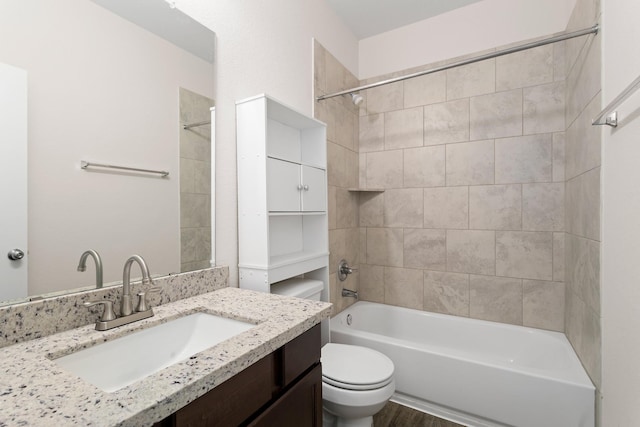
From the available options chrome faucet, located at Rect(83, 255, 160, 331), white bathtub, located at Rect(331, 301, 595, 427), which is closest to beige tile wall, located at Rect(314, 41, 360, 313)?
white bathtub, located at Rect(331, 301, 595, 427)

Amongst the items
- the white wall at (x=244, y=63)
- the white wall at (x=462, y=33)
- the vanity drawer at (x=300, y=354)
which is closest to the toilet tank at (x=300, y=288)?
the white wall at (x=244, y=63)

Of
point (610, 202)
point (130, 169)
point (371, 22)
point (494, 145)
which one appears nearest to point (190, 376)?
point (130, 169)

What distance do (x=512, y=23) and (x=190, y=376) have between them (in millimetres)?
2789

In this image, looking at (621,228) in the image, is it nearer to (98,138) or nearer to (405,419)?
(405,419)

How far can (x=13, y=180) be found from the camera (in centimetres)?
78

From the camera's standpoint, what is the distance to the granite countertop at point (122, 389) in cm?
48

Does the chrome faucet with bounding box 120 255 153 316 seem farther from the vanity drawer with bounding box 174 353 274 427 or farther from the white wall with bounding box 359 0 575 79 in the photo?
the white wall with bounding box 359 0 575 79

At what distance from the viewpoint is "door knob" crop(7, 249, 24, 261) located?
78 centimetres

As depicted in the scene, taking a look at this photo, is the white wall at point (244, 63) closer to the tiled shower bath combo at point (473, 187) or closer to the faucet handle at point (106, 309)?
Result: the tiled shower bath combo at point (473, 187)

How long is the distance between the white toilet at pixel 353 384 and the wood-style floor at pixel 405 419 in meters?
0.34

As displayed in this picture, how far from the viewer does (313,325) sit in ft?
3.23

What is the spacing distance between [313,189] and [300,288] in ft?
1.91

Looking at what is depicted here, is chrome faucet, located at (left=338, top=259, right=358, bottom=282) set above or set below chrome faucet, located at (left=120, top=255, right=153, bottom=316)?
below

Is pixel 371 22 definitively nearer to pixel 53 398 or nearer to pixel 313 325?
pixel 313 325
